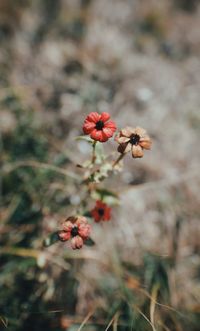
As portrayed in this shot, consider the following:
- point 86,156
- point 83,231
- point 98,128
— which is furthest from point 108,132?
point 86,156

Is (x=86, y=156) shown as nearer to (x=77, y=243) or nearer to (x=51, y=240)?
(x=51, y=240)

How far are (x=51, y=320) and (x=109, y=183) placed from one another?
965 mm

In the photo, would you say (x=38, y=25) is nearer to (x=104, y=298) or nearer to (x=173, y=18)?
(x=173, y=18)

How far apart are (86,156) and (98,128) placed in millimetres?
1297

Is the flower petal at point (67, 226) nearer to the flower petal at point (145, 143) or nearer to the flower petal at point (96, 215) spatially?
the flower petal at point (96, 215)

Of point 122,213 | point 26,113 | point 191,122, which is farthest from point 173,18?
point 122,213

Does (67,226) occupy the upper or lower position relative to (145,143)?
lower

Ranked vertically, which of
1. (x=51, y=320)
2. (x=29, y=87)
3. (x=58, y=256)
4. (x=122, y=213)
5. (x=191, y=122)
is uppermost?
(x=29, y=87)

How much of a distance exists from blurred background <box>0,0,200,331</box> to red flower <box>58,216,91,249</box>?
360 mm

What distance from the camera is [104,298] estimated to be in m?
2.11

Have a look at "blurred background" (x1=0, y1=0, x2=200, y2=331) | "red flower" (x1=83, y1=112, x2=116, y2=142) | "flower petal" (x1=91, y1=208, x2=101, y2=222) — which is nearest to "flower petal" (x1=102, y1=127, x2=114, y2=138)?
"red flower" (x1=83, y1=112, x2=116, y2=142)

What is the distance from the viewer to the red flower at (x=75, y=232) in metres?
1.30

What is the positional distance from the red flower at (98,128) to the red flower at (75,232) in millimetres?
339

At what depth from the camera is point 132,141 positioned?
1315 millimetres
